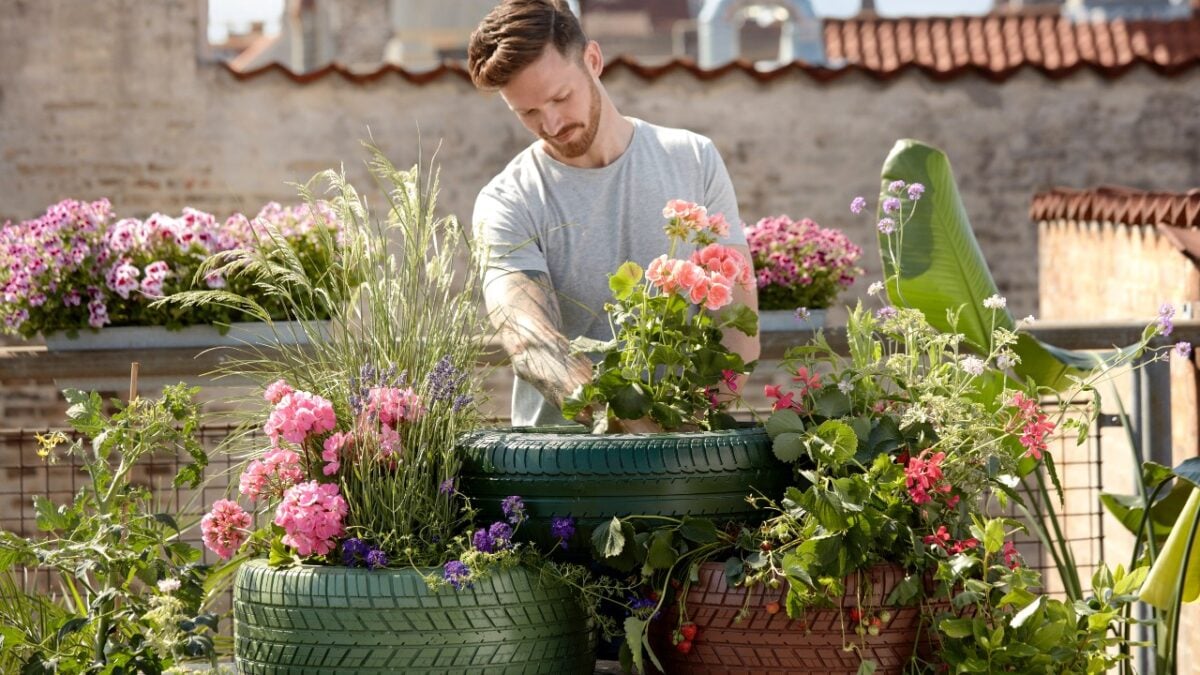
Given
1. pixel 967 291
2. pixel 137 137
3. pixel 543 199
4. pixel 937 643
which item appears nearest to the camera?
pixel 937 643

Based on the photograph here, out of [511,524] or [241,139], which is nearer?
[511,524]

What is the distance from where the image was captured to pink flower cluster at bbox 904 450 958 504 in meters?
2.15

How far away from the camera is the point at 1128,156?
874 centimetres

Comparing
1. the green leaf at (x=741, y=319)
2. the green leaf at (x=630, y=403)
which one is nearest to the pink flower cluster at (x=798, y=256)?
the green leaf at (x=741, y=319)

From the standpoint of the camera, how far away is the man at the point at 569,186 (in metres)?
2.70

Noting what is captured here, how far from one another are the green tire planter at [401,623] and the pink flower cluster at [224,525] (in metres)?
0.22

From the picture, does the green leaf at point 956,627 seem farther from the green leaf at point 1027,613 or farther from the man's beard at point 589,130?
the man's beard at point 589,130

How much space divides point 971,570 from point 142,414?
137cm

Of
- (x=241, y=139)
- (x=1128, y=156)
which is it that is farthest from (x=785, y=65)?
(x=241, y=139)

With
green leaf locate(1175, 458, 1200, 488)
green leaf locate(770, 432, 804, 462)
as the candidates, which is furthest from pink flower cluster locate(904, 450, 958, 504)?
green leaf locate(1175, 458, 1200, 488)

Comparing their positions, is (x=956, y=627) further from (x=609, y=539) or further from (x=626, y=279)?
(x=626, y=279)

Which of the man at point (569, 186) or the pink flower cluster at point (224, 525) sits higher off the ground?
the man at point (569, 186)

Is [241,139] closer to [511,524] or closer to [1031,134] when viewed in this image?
[1031,134]

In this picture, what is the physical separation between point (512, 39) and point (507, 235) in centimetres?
36
